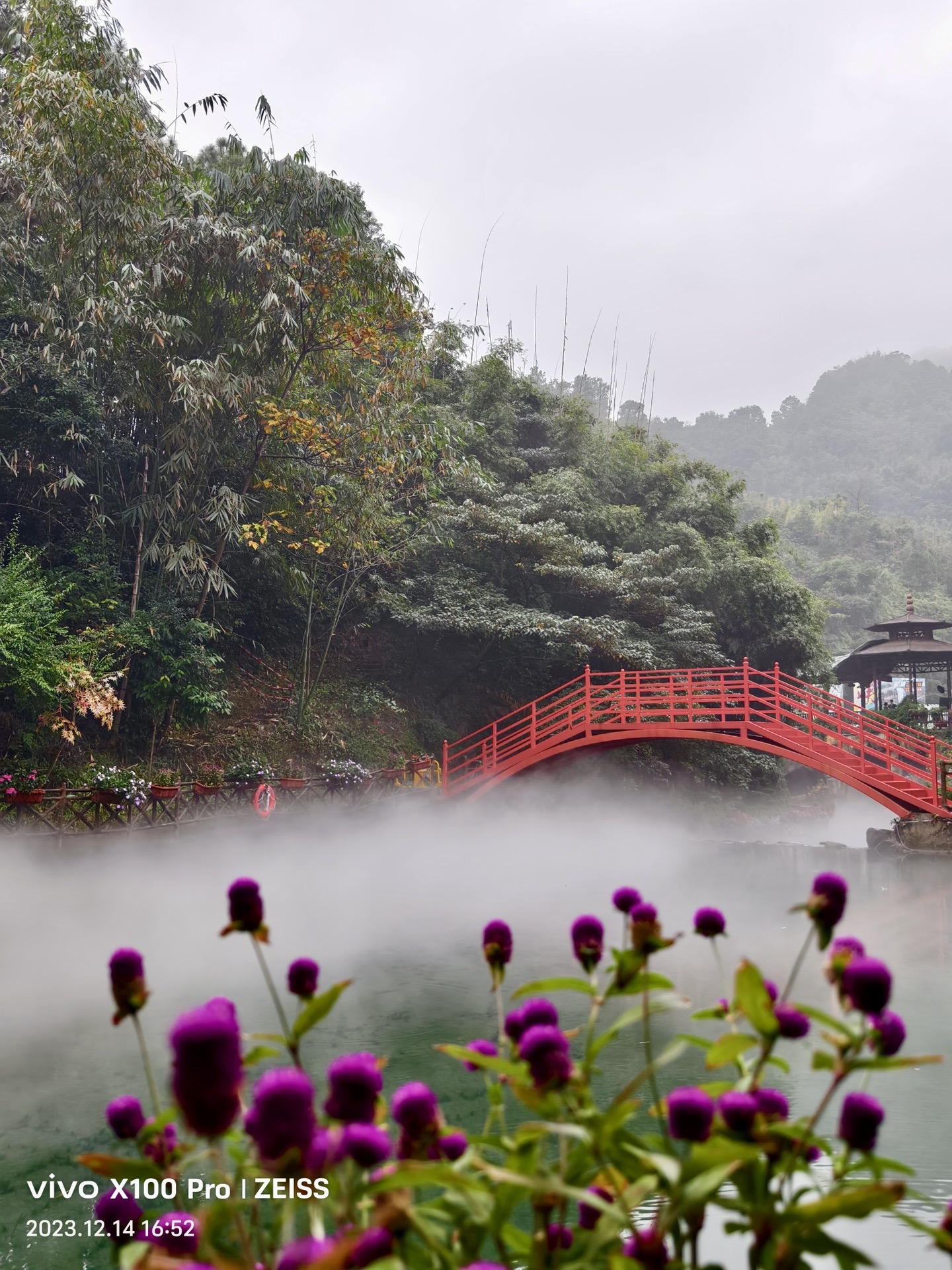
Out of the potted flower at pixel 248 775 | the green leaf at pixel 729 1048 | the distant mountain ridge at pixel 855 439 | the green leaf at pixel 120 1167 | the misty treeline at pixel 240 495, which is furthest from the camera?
the distant mountain ridge at pixel 855 439

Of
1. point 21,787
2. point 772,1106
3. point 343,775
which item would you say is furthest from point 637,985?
A: point 343,775

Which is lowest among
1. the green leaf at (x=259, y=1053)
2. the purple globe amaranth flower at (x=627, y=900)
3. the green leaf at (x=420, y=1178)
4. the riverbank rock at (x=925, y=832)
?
the riverbank rock at (x=925, y=832)

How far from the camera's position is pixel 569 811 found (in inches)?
619

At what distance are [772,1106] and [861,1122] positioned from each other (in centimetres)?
16

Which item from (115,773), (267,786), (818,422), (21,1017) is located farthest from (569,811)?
(818,422)

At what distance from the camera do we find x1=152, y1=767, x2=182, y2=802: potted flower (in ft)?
31.0

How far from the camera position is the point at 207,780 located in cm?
1062

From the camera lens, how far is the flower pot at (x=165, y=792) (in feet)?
30.9

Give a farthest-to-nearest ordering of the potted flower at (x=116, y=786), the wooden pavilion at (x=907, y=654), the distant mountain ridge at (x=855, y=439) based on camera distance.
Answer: the distant mountain ridge at (x=855, y=439)
the wooden pavilion at (x=907, y=654)
the potted flower at (x=116, y=786)

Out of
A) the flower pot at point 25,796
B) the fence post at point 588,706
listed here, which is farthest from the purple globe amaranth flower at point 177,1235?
the fence post at point 588,706

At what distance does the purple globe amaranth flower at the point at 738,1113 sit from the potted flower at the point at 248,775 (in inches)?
412

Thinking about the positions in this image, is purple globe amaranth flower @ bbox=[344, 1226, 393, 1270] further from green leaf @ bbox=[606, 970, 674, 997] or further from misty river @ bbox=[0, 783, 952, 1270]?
misty river @ bbox=[0, 783, 952, 1270]

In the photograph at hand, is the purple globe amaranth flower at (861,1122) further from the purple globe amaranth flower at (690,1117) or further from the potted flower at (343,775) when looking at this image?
the potted flower at (343,775)

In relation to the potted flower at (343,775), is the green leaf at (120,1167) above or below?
below
